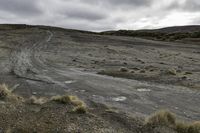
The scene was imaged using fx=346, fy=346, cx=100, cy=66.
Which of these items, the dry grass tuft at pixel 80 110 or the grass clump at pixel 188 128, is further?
the dry grass tuft at pixel 80 110

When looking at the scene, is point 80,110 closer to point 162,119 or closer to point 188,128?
point 162,119

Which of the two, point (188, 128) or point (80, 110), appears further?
point (80, 110)

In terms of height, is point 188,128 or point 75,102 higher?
point 75,102

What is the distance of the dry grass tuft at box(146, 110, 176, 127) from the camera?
32.4 feet

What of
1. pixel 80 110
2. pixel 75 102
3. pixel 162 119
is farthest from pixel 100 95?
pixel 162 119

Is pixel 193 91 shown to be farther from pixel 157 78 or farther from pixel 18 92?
pixel 18 92

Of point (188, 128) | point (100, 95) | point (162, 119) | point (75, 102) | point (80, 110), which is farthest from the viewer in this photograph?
point (100, 95)

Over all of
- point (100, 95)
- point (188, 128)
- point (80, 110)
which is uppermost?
point (80, 110)

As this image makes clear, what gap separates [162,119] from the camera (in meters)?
10.0

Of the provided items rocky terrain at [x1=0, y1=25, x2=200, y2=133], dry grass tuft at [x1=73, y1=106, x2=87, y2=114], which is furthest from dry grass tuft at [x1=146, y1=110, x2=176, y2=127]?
dry grass tuft at [x1=73, y1=106, x2=87, y2=114]

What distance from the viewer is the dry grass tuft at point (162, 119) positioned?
988 centimetres

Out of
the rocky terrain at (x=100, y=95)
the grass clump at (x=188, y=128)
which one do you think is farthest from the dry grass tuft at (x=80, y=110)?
the grass clump at (x=188, y=128)

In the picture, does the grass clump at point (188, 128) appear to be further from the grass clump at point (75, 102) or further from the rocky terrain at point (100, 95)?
the grass clump at point (75, 102)

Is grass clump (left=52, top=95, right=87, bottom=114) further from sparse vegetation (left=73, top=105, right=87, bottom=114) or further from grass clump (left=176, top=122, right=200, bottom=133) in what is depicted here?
grass clump (left=176, top=122, right=200, bottom=133)
